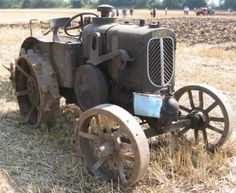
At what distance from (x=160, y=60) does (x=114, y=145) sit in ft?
3.63

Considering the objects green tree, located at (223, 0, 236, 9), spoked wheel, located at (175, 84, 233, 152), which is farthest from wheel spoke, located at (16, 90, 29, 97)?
green tree, located at (223, 0, 236, 9)

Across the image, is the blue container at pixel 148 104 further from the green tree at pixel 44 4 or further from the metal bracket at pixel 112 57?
the green tree at pixel 44 4

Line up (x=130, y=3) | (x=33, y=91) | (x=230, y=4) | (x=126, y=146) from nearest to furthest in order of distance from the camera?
(x=126, y=146) → (x=33, y=91) → (x=130, y=3) → (x=230, y=4)

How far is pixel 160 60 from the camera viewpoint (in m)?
4.87

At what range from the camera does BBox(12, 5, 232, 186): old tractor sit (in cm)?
447

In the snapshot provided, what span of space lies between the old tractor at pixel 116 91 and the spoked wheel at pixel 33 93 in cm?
1

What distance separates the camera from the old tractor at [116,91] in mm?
4473

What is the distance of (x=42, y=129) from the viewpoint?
612cm

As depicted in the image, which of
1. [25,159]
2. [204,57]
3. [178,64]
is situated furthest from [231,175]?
[204,57]

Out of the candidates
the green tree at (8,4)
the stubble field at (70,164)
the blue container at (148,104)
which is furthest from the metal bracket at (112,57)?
the green tree at (8,4)

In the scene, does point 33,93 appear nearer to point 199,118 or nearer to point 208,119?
point 199,118

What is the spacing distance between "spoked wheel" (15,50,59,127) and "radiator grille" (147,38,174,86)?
4.91ft

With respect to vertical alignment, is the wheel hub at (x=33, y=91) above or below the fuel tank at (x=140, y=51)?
below

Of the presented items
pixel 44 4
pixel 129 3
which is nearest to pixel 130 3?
pixel 129 3
